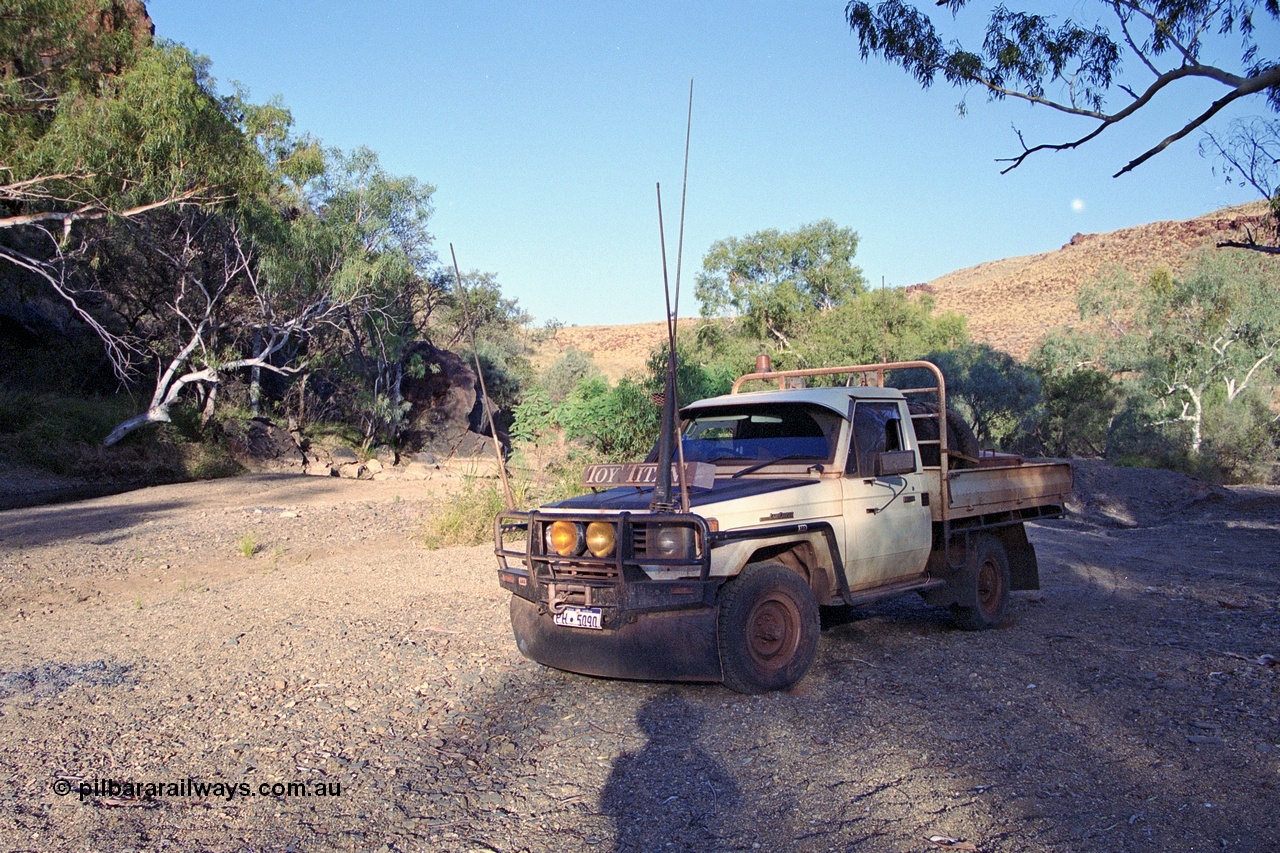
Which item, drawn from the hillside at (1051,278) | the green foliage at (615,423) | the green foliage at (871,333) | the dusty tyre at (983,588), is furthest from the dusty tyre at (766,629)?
the hillside at (1051,278)

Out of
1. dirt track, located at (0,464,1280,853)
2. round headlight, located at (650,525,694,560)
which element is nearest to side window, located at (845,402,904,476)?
dirt track, located at (0,464,1280,853)

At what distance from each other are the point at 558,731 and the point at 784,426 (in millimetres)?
2795

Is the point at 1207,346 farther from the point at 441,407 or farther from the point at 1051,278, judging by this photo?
the point at 1051,278

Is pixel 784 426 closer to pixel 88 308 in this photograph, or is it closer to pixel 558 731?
pixel 558 731

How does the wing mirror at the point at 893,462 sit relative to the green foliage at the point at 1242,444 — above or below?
above

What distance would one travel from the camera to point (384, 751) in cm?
481

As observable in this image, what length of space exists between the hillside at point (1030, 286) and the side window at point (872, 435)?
4557 cm

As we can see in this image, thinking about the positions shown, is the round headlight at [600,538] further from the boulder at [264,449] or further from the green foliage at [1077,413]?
the green foliage at [1077,413]

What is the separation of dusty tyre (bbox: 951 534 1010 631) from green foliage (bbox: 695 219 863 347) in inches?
1105

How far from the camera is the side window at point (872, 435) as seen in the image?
21.2ft

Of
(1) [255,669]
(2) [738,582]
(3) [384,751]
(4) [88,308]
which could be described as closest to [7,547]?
(1) [255,669]

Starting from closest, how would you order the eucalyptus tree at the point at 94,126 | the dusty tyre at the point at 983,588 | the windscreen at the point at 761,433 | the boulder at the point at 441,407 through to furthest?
1. the windscreen at the point at 761,433
2. the dusty tyre at the point at 983,588
3. the eucalyptus tree at the point at 94,126
4. the boulder at the point at 441,407

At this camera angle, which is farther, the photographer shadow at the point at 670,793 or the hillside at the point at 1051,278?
the hillside at the point at 1051,278

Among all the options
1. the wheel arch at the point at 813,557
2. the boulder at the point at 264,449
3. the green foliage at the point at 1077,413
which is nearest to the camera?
the wheel arch at the point at 813,557
